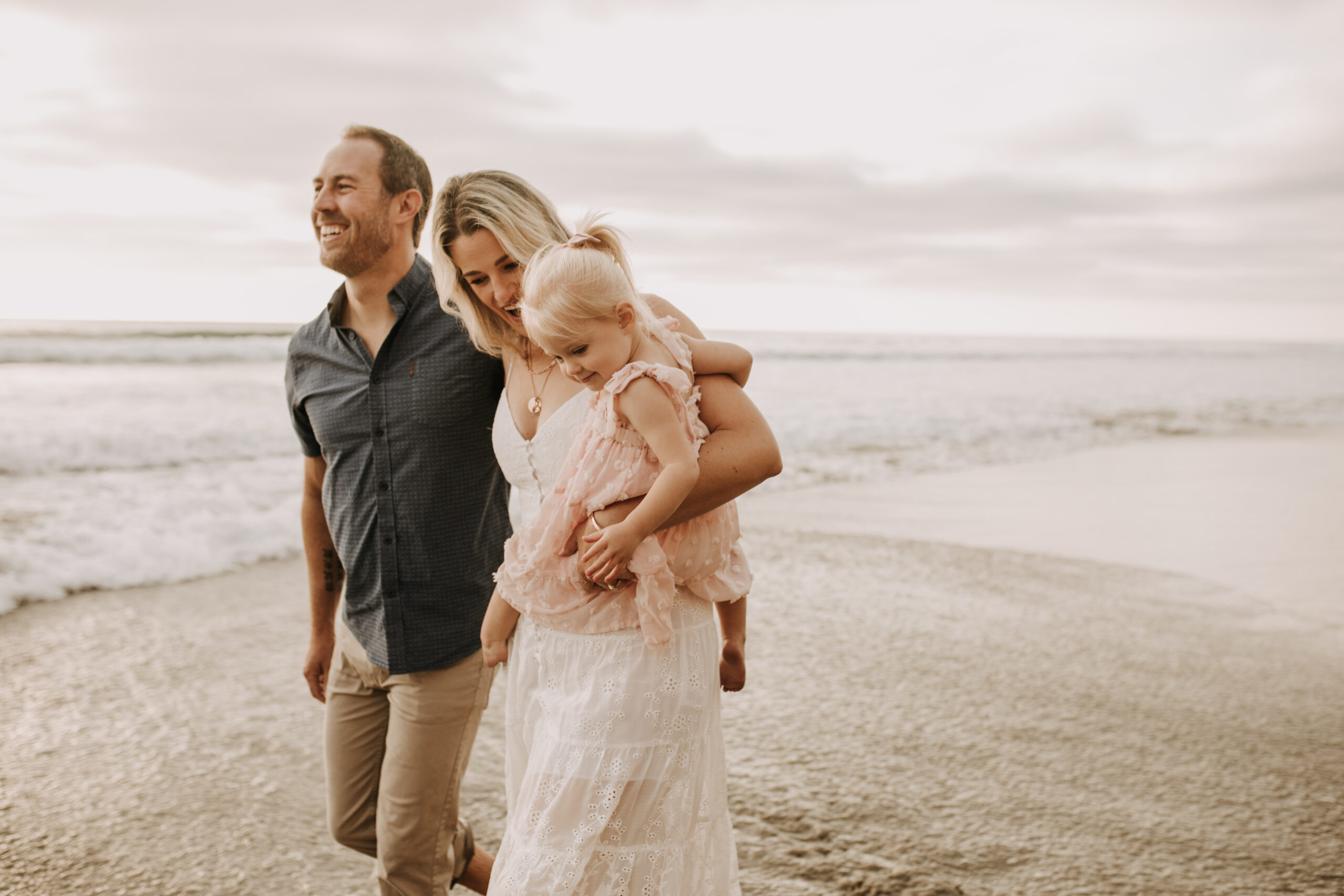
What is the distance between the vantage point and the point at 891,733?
14.1ft

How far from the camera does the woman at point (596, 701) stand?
1926 millimetres

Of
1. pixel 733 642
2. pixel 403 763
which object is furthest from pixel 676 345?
pixel 403 763

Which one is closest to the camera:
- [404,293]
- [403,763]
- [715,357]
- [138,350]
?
[715,357]

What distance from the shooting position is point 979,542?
8.00 meters

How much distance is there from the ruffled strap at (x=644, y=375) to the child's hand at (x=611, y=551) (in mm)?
273

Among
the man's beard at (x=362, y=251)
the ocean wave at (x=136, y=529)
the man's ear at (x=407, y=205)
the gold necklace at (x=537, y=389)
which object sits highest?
the man's ear at (x=407, y=205)

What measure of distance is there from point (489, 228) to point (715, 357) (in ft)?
2.04

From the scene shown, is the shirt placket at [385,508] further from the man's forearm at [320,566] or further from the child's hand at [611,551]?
the child's hand at [611,551]

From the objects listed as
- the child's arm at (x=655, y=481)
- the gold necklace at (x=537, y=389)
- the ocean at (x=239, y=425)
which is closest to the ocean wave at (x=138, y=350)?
the ocean at (x=239, y=425)

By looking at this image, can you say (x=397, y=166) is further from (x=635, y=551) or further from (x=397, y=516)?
(x=635, y=551)

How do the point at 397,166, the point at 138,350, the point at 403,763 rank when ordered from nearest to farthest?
the point at 403,763
the point at 397,166
the point at 138,350

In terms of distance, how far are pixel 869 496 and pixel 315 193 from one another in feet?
26.7

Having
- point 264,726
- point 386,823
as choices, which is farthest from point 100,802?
point 386,823

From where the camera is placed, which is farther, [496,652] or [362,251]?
[362,251]
